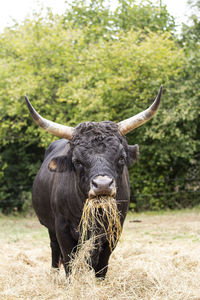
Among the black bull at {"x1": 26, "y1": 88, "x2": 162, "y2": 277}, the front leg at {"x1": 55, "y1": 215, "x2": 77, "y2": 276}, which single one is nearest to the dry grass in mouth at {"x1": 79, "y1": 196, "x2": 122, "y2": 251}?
the black bull at {"x1": 26, "y1": 88, "x2": 162, "y2": 277}

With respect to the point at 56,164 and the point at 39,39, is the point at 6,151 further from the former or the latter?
the point at 56,164

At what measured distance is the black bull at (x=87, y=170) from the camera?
361cm

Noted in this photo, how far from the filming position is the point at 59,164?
4.27m

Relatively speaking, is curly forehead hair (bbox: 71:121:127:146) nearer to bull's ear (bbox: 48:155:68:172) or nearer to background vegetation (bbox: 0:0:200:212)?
bull's ear (bbox: 48:155:68:172)

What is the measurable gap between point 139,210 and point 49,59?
640 centimetres

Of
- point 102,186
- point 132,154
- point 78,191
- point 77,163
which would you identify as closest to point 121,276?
point 78,191

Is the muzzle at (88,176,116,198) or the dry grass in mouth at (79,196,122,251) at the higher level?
the muzzle at (88,176,116,198)

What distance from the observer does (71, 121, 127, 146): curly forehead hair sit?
151 inches

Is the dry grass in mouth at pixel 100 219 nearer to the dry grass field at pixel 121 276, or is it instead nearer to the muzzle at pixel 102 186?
the muzzle at pixel 102 186

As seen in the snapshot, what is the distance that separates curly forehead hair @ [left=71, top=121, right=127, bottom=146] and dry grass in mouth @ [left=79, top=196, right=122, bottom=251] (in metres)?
0.59

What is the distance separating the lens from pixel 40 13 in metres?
16.3

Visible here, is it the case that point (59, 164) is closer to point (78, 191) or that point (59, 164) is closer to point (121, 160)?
point (78, 191)

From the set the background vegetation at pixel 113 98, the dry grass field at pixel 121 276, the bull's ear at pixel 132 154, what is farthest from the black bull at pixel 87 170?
the background vegetation at pixel 113 98

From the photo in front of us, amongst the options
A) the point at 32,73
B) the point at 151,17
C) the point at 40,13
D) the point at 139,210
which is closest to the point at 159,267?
the point at 139,210
